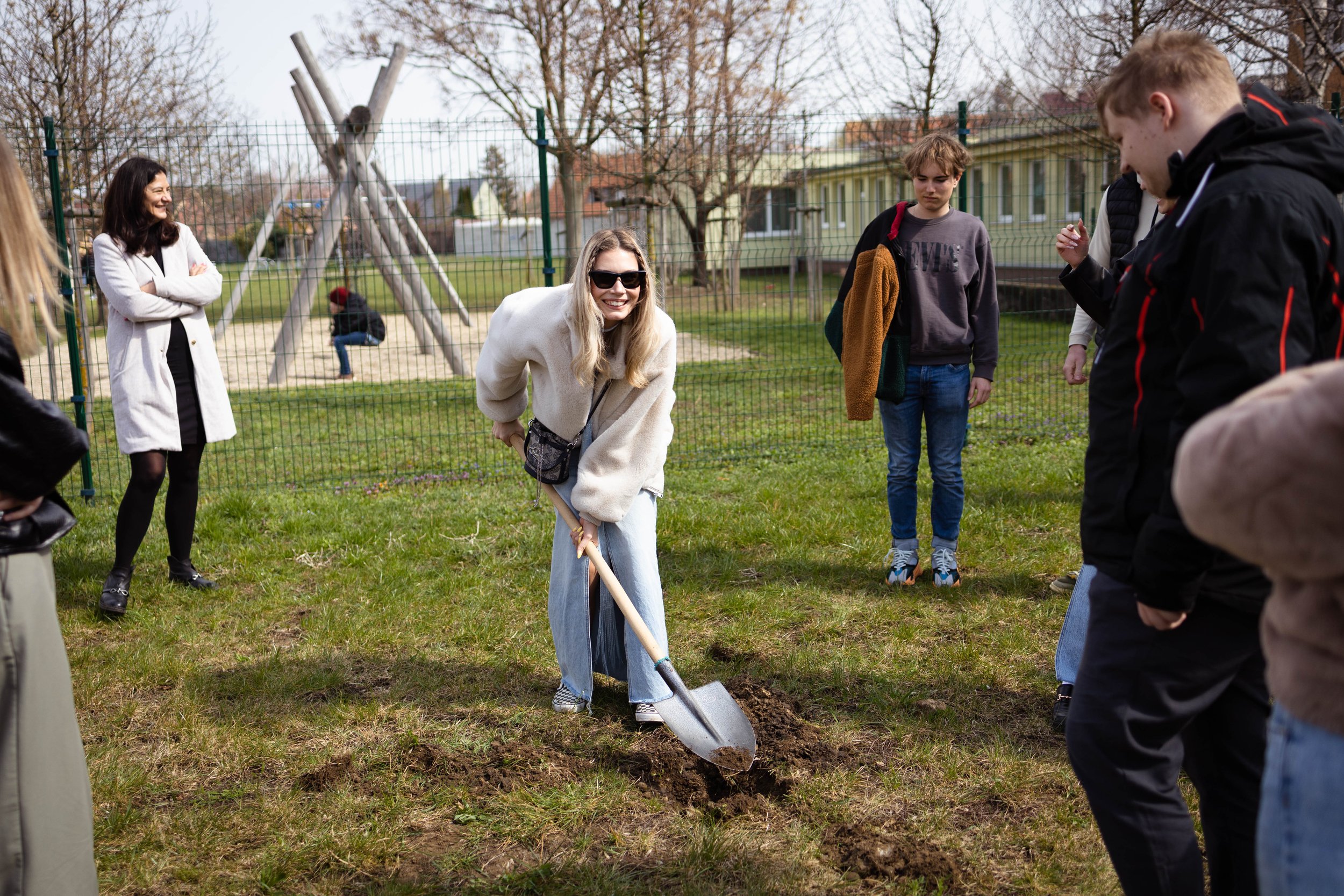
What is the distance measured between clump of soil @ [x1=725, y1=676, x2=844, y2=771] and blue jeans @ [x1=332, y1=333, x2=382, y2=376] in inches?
388

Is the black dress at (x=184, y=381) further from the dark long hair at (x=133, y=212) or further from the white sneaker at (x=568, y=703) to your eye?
the white sneaker at (x=568, y=703)

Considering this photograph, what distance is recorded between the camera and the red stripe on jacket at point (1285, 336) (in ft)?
6.01

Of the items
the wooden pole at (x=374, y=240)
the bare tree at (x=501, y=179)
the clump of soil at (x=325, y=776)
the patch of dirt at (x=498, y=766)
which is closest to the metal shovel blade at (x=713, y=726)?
Result: the patch of dirt at (x=498, y=766)

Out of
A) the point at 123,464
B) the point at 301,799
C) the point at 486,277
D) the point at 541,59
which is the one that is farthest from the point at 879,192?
the point at 301,799

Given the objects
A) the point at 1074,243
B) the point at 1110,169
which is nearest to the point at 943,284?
the point at 1074,243

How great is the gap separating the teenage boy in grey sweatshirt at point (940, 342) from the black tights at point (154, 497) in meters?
3.33

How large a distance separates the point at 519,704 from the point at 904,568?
206 centimetres

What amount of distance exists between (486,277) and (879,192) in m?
12.8

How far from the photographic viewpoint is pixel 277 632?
4.86 m

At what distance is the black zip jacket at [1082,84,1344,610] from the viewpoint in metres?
1.85

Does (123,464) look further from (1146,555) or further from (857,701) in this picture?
(1146,555)

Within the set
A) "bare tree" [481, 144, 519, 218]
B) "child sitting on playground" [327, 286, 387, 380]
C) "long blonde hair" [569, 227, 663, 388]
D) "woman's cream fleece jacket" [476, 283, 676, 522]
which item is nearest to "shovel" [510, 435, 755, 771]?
"woman's cream fleece jacket" [476, 283, 676, 522]

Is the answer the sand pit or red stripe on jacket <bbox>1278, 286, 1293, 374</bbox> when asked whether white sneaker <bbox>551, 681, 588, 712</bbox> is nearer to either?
red stripe on jacket <bbox>1278, 286, 1293, 374</bbox>

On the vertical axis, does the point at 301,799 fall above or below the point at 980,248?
below
